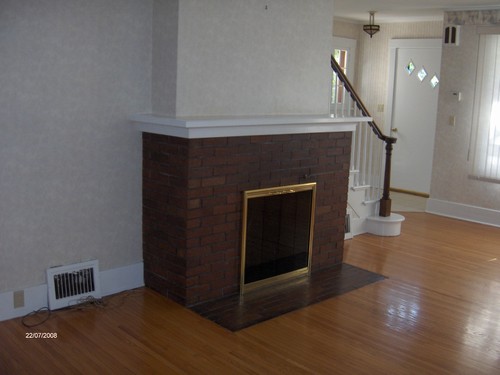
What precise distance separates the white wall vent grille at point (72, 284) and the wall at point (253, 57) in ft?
3.95

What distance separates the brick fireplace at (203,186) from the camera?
12.0 ft

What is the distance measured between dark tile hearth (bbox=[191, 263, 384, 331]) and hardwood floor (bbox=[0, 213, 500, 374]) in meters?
0.08

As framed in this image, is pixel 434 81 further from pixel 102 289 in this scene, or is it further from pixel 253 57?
pixel 102 289

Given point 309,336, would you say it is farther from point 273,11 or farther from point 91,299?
point 273,11

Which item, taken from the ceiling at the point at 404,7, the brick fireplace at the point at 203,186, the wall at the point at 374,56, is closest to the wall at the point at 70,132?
the brick fireplace at the point at 203,186

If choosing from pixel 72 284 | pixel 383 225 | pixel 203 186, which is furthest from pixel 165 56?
pixel 383 225

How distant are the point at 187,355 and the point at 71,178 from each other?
1360 mm

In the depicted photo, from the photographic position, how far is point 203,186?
3717 millimetres

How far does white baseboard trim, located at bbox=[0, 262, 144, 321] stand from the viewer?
3.45 metres

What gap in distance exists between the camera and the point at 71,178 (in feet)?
11.9

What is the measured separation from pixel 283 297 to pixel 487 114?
3.74 m

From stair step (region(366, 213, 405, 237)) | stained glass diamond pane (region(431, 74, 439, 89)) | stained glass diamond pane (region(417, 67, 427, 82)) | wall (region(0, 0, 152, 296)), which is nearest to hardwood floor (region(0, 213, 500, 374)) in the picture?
wall (region(0, 0, 152, 296))

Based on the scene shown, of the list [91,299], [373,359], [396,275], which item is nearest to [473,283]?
[396,275]

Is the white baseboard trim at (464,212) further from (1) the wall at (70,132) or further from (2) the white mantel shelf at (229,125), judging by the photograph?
(1) the wall at (70,132)
